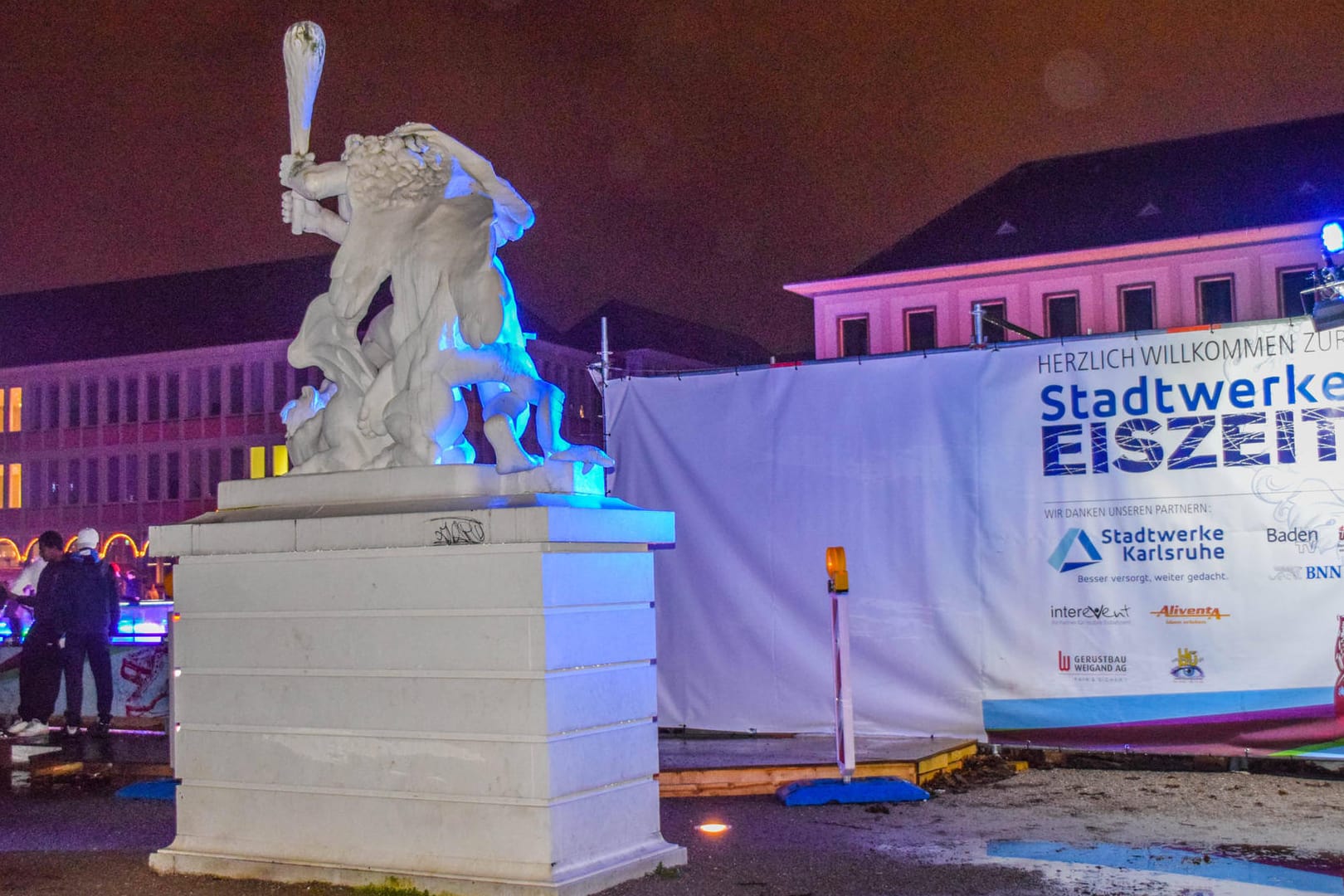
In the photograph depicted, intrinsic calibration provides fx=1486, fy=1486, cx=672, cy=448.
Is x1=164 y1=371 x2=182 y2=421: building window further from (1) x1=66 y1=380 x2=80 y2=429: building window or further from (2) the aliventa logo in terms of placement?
(2) the aliventa logo

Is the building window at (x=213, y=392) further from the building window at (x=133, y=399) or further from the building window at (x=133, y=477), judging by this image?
the building window at (x=133, y=477)

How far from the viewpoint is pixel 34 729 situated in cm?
1405

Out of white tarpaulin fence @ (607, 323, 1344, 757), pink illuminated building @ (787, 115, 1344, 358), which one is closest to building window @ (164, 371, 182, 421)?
pink illuminated building @ (787, 115, 1344, 358)

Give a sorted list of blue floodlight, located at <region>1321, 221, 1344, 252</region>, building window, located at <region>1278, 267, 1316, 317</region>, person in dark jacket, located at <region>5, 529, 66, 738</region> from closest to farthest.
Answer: blue floodlight, located at <region>1321, 221, 1344, 252</region>, person in dark jacket, located at <region>5, 529, 66, 738</region>, building window, located at <region>1278, 267, 1316, 317</region>

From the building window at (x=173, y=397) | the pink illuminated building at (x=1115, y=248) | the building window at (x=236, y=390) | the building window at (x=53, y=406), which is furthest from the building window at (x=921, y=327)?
the building window at (x=53, y=406)

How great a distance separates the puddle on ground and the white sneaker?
32.3 ft

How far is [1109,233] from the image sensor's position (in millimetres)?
49656

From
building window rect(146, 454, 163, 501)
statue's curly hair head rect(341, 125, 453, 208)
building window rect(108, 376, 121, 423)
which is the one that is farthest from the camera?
building window rect(108, 376, 121, 423)

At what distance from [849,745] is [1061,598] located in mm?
2295

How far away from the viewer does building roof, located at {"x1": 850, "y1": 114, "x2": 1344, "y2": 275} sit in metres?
47.9

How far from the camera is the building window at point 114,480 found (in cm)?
6188

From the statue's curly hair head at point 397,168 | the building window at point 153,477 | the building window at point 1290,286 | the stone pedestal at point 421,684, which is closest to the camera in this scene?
the stone pedestal at point 421,684

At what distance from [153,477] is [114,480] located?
85.8 inches

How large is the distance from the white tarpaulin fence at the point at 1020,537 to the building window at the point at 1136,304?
3865cm
